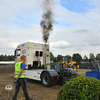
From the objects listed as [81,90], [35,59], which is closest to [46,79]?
[35,59]

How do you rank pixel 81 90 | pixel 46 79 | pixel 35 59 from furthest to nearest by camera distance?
pixel 35 59 < pixel 46 79 < pixel 81 90

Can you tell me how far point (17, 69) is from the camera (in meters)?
4.55

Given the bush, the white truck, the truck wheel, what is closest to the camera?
the bush

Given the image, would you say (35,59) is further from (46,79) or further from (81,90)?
(81,90)

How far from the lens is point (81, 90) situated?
112 inches

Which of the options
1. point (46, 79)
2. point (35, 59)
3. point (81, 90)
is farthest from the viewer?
point (35, 59)

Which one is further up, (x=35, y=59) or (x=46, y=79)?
(x=35, y=59)

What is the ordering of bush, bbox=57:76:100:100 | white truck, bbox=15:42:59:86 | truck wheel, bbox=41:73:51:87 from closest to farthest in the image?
1. bush, bbox=57:76:100:100
2. truck wheel, bbox=41:73:51:87
3. white truck, bbox=15:42:59:86

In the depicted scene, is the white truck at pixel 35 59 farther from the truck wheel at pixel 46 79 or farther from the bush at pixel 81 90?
the bush at pixel 81 90

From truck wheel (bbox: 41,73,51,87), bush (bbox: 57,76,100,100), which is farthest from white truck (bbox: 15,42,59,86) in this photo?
bush (bbox: 57,76,100,100)

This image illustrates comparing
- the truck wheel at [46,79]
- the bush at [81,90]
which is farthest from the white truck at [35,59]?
the bush at [81,90]

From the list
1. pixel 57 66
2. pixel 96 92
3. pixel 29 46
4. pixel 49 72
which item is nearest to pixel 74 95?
pixel 96 92

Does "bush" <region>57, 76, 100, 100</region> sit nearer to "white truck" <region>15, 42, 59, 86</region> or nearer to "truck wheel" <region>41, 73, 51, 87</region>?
"truck wheel" <region>41, 73, 51, 87</region>

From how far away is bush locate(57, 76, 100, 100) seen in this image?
2.75 m
